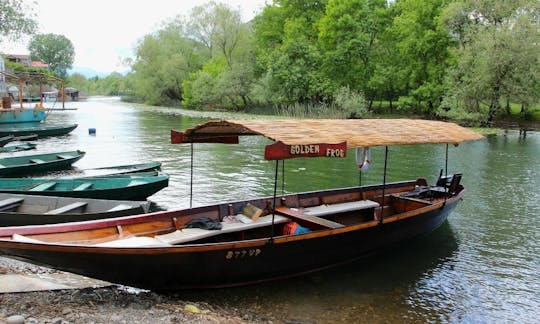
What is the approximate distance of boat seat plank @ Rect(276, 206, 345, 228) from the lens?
9.62 meters

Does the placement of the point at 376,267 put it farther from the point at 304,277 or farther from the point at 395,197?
the point at 395,197

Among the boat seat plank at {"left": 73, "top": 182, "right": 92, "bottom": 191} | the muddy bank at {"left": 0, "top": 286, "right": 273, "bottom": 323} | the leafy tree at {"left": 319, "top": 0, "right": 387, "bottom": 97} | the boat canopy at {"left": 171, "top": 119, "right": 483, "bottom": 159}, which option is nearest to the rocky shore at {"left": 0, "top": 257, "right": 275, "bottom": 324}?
the muddy bank at {"left": 0, "top": 286, "right": 273, "bottom": 323}

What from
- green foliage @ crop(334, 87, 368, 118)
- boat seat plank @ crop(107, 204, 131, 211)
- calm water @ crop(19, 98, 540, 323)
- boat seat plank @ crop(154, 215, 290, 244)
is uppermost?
green foliage @ crop(334, 87, 368, 118)

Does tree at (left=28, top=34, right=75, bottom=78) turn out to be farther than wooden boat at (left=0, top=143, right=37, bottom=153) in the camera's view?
Yes

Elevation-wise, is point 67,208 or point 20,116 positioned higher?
point 20,116

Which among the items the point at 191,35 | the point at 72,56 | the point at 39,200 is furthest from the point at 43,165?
the point at 72,56

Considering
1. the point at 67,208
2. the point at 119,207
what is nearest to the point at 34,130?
the point at 67,208

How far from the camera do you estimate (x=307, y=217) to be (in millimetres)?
9961

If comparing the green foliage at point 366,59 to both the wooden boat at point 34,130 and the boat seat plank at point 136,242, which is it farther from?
the boat seat plank at point 136,242

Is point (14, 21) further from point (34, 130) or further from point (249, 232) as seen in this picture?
point (249, 232)

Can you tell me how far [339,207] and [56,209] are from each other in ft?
23.4

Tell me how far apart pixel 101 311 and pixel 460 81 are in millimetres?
39420

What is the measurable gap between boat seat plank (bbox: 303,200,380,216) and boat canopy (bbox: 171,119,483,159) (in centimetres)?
214

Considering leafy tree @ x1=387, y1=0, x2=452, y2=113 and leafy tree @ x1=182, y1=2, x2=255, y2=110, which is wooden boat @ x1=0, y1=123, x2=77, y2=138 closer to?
leafy tree @ x1=182, y1=2, x2=255, y2=110
